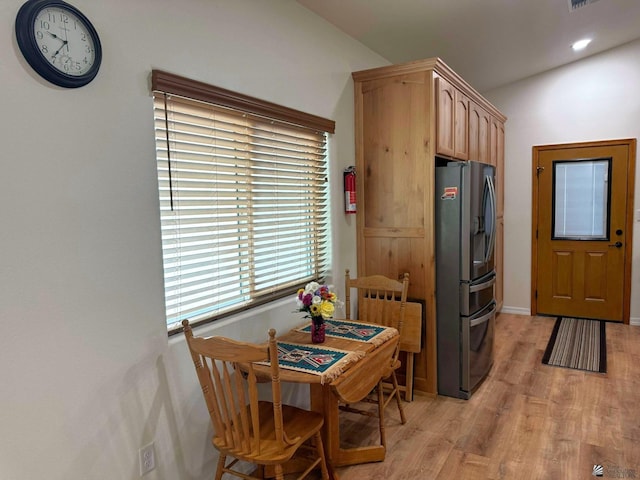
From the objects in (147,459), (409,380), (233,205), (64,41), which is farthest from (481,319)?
(64,41)

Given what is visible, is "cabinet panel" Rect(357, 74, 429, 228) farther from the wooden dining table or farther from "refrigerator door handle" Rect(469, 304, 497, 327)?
the wooden dining table

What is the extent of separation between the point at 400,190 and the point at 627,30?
311cm

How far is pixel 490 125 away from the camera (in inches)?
180

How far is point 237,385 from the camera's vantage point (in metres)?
1.71

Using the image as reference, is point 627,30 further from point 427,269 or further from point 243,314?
point 243,314

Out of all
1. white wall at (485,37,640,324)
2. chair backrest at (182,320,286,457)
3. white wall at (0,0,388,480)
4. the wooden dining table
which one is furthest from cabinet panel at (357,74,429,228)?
white wall at (485,37,640,324)

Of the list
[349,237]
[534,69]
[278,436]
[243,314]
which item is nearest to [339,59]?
[349,237]

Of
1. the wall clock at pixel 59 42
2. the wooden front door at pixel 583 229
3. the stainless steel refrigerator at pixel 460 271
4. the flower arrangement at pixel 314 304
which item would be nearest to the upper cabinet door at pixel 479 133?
the stainless steel refrigerator at pixel 460 271

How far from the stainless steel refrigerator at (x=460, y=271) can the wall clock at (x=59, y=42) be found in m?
2.29

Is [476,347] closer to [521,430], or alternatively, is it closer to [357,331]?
[521,430]

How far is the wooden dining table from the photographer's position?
1.97 meters

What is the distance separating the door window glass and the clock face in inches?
198

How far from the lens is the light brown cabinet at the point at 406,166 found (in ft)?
10.1

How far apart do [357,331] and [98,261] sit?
1432 millimetres
